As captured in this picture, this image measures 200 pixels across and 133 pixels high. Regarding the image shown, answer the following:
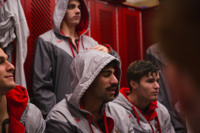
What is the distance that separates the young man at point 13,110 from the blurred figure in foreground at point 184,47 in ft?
5.08

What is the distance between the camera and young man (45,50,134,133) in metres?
1.88

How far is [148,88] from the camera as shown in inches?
113

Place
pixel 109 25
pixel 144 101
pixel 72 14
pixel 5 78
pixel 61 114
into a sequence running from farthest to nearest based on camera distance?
1. pixel 109 25
2. pixel 72 14
3. pixel 144 101
4. pixel 61 114
5. pixel 5 78

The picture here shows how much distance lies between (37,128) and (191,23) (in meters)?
1.66

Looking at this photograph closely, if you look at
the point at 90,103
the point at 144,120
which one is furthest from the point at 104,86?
the point at 144,120

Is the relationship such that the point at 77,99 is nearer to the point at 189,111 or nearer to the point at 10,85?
the point at 10,85

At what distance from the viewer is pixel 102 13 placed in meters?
4.09

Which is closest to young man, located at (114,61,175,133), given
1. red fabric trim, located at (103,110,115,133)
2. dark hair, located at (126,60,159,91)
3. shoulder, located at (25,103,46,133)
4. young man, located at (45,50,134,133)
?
dark hair, located at (126,60,159,91)

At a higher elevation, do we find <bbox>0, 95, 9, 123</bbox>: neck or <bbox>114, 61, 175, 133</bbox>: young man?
<bbox>0, 95, 9, 123</bbox>: neck

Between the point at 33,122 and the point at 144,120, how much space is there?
4.69 feet

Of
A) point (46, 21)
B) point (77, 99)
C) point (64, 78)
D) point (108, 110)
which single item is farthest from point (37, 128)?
point (46, 21)

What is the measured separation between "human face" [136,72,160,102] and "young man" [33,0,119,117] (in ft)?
1.95

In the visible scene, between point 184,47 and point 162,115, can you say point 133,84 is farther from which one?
point 184,47

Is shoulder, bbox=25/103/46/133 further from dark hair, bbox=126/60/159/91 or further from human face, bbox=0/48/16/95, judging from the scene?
dark hair, bbox=126/60/159/91
